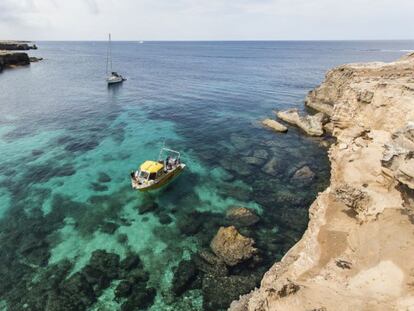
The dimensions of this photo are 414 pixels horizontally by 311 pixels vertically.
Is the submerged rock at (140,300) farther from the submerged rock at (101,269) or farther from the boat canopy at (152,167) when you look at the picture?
the boat canopy at (152,167)

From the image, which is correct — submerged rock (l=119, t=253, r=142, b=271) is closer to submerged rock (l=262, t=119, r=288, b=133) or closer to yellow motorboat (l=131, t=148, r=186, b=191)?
yellow motorboat (l=131, t=148, r=186, b=191)

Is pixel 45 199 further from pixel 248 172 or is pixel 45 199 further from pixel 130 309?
pixel 248 172

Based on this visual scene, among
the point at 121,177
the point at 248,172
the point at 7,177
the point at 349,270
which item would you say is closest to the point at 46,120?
the point at 7,177

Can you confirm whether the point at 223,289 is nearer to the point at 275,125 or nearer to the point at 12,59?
the point at 275,125

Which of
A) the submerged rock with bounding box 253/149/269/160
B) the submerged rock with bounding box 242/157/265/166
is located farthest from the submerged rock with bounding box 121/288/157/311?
the submerged rock with bounding box 253/149/269/160

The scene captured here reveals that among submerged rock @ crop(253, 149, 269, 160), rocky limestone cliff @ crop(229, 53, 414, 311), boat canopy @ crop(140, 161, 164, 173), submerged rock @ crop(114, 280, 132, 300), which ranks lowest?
submerged rock @ crop(114, 280, 132, 300)

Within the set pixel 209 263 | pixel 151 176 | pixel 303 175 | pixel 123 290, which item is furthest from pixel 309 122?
pixel 123 290

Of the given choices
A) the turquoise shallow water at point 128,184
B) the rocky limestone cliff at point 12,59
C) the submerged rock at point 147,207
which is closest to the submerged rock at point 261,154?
the turquoise shallow water at point 128,184
